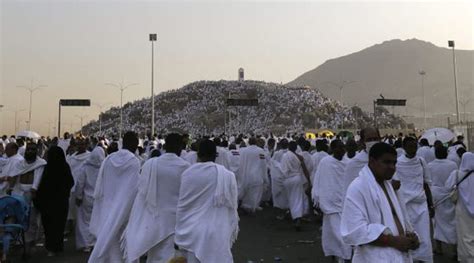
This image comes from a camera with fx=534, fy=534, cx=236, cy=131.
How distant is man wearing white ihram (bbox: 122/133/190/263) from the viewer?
5.89 meters

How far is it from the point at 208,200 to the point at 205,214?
0.48 feet

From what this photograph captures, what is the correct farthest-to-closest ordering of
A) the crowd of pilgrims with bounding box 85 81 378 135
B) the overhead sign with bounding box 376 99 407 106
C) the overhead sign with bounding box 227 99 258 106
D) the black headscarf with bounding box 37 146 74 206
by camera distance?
1. the crowd of pilgrims with bounding box 85 81 378 135
2. the overhead sign with bounding box 376 99 407 106
3. the overhead sign with bounding box 227 99 258 106
4. the black headscarf with bounding box 37 146 74 206

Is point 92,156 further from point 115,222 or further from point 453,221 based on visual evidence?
point 453,221

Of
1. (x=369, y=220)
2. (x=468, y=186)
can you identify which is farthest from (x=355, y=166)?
(x=369, y=220)

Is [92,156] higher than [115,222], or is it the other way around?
[92,156]

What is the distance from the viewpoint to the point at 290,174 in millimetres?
12055

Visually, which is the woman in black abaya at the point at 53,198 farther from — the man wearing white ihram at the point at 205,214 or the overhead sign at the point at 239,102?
the overhead sign at the point at 239,102

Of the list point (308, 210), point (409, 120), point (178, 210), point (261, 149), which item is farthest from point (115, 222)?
point (409, 120)

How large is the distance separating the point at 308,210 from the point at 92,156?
16.6ft

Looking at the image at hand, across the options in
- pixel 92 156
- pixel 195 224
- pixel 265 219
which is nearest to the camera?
pixel 195 224

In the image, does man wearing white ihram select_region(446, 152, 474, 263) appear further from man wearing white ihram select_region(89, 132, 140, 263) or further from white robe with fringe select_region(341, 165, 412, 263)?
man wearing white ihram select_region(89, 132, 140, 263)

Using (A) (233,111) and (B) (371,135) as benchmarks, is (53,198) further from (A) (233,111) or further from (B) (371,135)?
(A) (233,111)

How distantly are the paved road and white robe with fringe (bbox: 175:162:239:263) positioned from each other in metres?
3.50

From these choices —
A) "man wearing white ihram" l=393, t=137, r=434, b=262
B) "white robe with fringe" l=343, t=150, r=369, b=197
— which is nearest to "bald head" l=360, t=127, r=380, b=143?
"white robe with fringe" l=343, t=150, r=369, b=197
